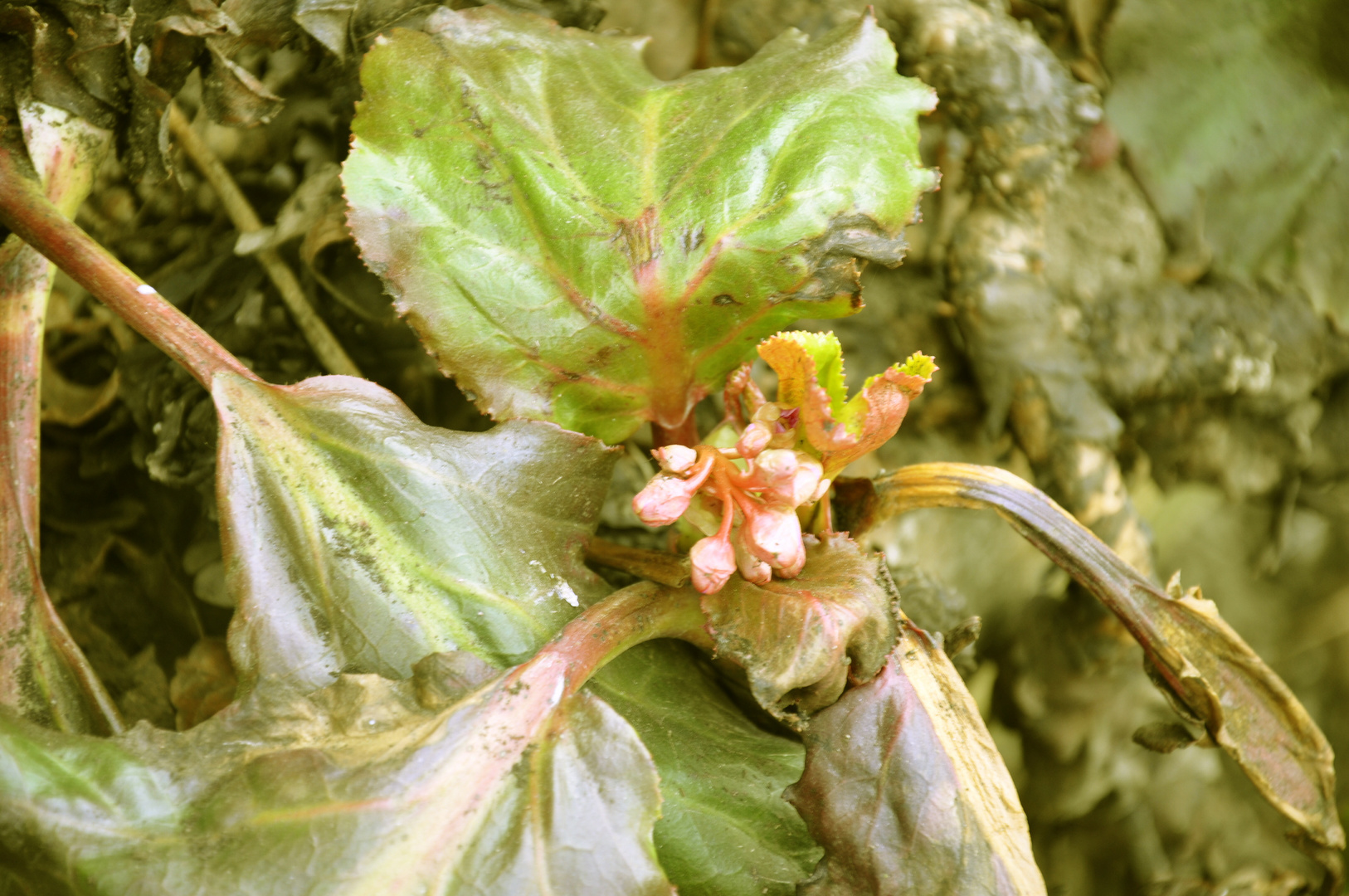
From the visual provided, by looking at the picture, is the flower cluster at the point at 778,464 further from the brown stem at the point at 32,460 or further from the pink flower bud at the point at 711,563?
the brown stem at the point at 32,460

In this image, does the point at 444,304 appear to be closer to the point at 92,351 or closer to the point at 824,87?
the point at 824,87

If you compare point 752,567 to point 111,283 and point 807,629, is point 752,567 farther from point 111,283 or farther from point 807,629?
point 111,283

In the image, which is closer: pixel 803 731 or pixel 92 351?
pixel 803 731

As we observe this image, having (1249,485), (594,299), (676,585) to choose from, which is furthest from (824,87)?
(1249,485)

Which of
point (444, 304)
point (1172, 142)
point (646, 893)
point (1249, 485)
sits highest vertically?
point (444, 304)

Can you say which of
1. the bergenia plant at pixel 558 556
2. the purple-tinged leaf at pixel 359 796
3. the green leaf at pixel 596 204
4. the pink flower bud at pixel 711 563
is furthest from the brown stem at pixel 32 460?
the pink flower bud at pixel 711 563

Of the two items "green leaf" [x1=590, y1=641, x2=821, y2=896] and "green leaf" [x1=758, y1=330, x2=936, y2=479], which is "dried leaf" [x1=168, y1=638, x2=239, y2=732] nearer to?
"green leaf" [x1=590, y1=641, x2=821, y2=896]

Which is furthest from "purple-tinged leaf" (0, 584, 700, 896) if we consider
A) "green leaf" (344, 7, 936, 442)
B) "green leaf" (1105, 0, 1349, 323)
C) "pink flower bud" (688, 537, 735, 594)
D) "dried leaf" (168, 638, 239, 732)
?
"green leaf" (1105, 0, 1349, 323)
